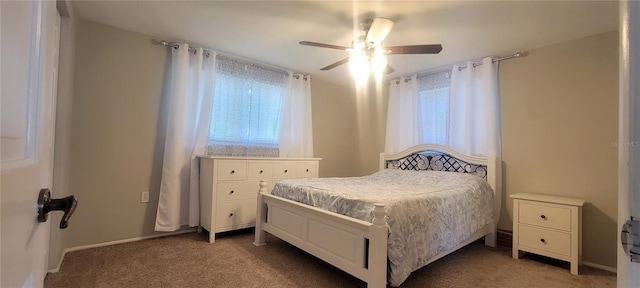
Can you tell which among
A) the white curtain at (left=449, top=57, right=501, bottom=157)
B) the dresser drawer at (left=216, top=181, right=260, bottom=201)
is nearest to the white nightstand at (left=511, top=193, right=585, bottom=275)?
the white curtain at (left=449, top=57, right=501, bottom=157)

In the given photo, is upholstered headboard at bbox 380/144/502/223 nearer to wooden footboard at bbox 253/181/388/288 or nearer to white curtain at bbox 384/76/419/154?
white curtain at bbox 384/76/419/154

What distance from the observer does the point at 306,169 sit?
140 inches

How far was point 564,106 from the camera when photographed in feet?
8.86

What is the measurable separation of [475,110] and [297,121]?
2298mm

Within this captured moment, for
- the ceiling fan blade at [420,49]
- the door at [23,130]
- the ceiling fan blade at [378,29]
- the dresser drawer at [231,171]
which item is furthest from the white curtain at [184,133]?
the door at [23,130]

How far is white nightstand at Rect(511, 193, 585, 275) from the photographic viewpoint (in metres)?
2.29

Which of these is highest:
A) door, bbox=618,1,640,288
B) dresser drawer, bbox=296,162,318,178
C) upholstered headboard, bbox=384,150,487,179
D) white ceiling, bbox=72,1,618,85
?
white ceiling, bbox=72,1,618,85

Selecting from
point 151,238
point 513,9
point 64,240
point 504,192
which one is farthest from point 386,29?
point 64,240

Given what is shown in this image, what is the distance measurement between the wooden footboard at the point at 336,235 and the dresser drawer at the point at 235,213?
15.0 inches

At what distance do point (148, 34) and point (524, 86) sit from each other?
411 centimetres

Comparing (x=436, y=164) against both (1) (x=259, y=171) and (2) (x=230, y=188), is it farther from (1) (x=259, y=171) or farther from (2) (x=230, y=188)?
(2) (x=230, y=188)

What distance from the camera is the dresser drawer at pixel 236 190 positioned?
2812mm

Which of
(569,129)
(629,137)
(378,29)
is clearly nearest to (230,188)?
(378,29)

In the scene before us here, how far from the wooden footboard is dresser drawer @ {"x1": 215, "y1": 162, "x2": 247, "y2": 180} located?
1.44 ft
